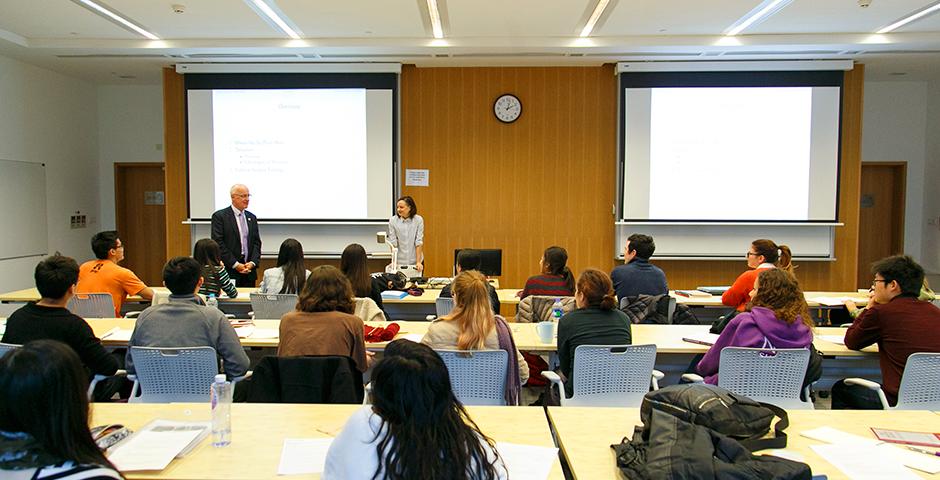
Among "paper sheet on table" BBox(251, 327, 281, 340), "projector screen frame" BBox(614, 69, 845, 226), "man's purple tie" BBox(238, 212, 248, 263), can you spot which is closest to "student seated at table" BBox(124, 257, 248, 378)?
"paper sheet on table" BBox(251, 327, 281, 340)

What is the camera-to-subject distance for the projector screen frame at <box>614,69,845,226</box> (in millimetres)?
7605

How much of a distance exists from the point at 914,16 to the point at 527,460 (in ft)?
21.1

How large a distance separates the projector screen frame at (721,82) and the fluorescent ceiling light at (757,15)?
936 mm

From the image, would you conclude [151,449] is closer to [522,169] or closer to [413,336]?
[413,336]

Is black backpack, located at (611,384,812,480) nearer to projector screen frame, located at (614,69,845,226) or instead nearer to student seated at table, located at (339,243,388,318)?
student seated at table, located at (339,243,388,318)

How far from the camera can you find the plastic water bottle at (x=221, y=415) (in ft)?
6.72

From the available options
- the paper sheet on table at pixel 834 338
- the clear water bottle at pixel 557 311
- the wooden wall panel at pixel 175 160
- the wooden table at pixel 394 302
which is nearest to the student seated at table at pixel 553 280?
the clear water bottle at pixel 557 311

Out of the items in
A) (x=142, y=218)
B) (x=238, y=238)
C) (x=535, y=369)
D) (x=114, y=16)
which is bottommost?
(x=535, y=369)

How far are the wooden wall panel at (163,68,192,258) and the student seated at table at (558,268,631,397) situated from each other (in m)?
6.34

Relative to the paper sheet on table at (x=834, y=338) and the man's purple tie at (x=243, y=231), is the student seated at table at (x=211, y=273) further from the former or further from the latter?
the paper sheet on table at (x=834, y=338)

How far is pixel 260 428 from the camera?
7.21 feet

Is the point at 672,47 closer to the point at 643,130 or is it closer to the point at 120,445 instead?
the point at 643,130

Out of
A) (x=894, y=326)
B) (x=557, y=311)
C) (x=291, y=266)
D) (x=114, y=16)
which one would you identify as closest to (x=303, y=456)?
(x=557, y=311)

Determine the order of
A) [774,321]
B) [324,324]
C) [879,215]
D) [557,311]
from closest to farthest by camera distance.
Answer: [324,324]
[774,321]
[557,311]
[879,215]
